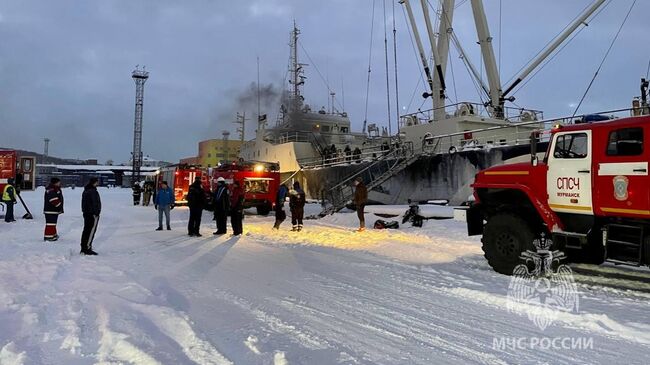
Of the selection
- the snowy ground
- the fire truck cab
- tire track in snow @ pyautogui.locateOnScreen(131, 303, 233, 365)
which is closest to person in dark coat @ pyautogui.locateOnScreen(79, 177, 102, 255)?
the snowy ground

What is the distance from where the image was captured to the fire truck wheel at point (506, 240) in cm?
704

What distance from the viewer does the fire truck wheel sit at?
7043 mm

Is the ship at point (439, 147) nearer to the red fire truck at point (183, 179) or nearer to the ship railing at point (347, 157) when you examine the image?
the ship railing at point (347, 157)

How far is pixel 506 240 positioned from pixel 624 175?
192cm

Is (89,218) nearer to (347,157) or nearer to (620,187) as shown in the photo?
(620,187)

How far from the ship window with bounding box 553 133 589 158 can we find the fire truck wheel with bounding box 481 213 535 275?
1187 mm

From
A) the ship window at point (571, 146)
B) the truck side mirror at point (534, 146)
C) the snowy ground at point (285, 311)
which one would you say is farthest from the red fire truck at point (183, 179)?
the ship window at point (571, 146)

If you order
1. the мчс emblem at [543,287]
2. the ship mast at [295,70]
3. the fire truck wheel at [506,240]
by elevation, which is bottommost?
the мчс emblem at [543,287]

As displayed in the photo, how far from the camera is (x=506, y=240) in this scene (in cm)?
725

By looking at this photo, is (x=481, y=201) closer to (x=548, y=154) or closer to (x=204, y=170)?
(x=548, y=154)

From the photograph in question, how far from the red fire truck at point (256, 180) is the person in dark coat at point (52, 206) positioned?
9093 mm

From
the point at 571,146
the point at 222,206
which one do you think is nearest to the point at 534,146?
the point at 571,146

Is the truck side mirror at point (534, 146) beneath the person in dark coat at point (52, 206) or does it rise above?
above

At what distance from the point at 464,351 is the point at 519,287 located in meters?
2.81
